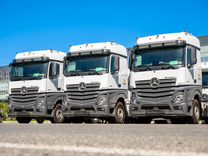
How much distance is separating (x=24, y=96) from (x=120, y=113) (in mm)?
4341

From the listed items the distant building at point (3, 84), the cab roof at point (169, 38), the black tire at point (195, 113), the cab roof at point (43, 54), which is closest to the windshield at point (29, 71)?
the cab roof at point (43, 54)

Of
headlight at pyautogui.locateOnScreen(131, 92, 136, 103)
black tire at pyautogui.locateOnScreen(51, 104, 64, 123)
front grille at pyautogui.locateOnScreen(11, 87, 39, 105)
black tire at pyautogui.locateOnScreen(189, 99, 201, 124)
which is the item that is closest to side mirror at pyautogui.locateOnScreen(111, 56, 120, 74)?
headlight at pyautogui.locateOnScreen(131, 92, 136, 103)

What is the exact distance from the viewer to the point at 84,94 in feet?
53.5

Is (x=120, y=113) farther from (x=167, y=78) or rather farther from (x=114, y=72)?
(x=167, y=78)

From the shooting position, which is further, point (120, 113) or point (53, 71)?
point (53, 71)

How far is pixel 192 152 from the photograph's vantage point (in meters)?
4.45

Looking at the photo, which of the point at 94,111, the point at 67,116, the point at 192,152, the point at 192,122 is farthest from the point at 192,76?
the point at 192,152

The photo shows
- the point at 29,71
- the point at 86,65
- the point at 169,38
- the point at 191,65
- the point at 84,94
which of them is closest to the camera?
the point at 191,65

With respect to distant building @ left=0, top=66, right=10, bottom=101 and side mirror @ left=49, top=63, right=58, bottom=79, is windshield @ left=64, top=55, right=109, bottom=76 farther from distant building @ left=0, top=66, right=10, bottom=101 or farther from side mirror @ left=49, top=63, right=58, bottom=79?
distant building @ left=0, top=66, right=10, bottom=101

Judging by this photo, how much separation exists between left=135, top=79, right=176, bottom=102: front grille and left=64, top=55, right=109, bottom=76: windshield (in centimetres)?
152

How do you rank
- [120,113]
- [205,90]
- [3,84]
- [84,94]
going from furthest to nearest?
[3,84], [120,113], [205,90], [84,94]

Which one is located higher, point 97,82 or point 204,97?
point 97,82

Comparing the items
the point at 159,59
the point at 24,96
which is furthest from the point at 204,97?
the point at 24,96

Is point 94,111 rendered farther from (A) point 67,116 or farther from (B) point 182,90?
(B) point 182,90
